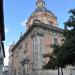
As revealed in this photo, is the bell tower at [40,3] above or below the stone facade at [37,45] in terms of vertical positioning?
above

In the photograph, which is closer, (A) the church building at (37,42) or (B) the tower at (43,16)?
(A) the church building at (37,42)

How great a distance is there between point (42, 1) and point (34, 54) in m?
21.0

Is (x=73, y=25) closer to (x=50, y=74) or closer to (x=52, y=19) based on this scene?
(x=50, y=74)

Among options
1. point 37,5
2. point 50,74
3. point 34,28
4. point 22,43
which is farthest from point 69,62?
point 37,5

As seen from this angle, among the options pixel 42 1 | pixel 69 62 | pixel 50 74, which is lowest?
pixel 50 74

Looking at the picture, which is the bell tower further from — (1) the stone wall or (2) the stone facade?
(1) the stone wall

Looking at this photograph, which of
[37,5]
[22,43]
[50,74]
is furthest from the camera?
[37,5]

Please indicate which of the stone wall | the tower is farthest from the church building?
the stone wall

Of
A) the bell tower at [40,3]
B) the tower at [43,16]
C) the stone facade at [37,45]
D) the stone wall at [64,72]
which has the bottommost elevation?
the stone wall at [64,72]

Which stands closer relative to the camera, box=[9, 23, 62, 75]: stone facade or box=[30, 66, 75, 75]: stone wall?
box=[30, 66, 75, 75]: stone wall

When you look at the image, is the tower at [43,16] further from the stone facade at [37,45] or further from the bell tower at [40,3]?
the stone facade at [37,45]

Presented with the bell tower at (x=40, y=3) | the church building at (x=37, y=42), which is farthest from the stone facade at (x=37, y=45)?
the bell tower at (x=40, y=3)

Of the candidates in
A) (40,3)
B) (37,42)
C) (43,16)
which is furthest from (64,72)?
(40,3)

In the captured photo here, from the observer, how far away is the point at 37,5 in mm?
72125
